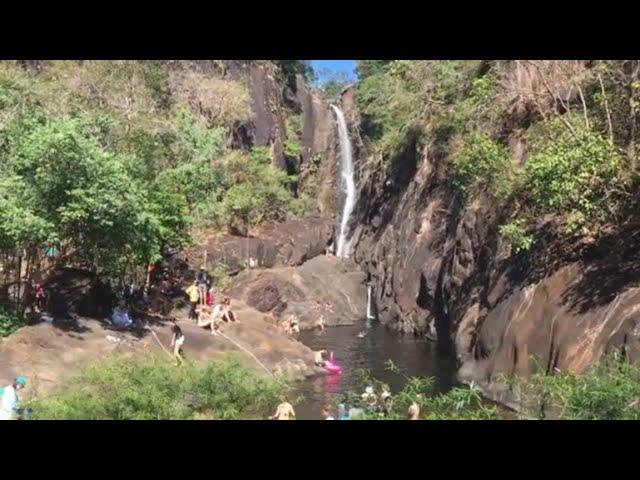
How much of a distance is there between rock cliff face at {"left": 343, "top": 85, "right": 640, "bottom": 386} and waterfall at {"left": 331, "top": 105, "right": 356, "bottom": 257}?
108cm

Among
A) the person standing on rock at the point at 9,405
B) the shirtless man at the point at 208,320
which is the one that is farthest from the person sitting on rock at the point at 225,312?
the person standing on rock at the point at 9,405

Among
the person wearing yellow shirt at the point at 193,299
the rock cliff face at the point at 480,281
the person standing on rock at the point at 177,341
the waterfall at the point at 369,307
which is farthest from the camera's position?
the waterfall at the point at 369,307

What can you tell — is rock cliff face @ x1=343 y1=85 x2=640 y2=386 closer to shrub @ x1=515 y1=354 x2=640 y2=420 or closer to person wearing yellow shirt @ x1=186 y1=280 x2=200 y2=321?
shrub @ x1=515 y1=354 x2=640 y2=420

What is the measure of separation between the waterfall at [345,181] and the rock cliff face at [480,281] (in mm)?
1076

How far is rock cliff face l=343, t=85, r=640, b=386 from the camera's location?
1633 cm

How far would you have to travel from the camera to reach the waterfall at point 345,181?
1763 inches

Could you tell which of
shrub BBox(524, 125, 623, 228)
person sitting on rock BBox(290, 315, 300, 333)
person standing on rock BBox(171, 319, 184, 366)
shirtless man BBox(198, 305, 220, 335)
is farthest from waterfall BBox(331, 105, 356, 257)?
shrub BBox(524, 125, 623, 228)

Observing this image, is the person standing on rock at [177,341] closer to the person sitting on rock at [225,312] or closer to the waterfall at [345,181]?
the person sitting on rock at [225,312]

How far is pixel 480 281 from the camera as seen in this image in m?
25.2

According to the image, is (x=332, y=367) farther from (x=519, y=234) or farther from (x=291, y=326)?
(x=519, y=234)

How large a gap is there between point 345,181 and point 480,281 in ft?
84.6

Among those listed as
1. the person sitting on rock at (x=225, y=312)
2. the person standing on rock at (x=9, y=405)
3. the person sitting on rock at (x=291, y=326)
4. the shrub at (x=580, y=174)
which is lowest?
the person standing on rock at (x=9, y=405)
